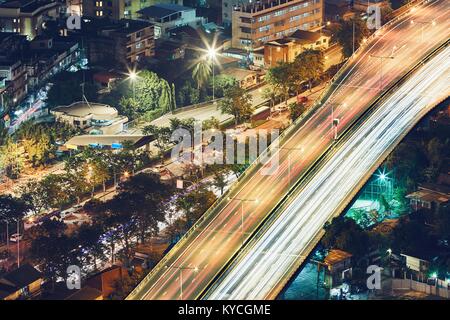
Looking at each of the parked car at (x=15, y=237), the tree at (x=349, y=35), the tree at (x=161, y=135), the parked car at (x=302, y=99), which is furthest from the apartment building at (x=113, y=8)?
the parked car at (x=15, y=237)

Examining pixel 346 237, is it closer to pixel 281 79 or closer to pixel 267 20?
pixel 281 79

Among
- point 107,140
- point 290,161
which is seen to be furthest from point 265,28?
point 290,161

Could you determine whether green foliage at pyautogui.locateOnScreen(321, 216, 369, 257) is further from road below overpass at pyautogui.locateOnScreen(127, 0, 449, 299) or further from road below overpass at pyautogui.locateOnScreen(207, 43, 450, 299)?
road below overpass at pyautogui.locateOnScreen(127, 0, 449, 299)

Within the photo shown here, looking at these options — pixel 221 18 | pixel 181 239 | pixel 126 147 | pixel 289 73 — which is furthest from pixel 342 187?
pixel 221 18

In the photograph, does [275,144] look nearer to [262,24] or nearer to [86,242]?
[86,242]

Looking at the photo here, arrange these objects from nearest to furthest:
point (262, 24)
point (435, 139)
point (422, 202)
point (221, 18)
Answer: point (422, 202) < point (435, 139) < point (262, 24) < point (221, 18)

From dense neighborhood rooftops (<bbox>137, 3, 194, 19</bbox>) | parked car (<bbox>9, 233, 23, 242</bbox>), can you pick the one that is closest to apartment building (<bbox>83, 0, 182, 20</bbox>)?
dense neighborhood rooftops (<bbox>137, 3, 194, 19</bbox>)
